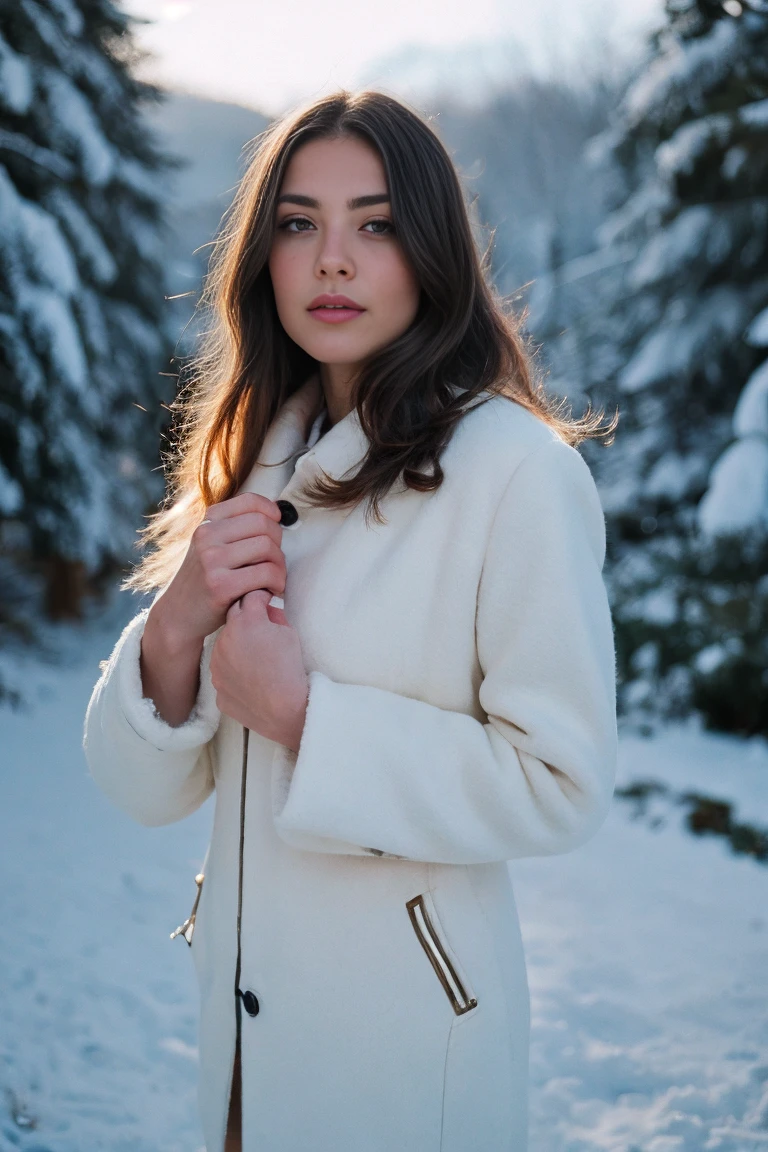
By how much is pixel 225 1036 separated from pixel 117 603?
8143mm

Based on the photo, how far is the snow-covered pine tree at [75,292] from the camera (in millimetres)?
4988

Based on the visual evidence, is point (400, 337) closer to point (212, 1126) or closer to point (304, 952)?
point (304, 952)

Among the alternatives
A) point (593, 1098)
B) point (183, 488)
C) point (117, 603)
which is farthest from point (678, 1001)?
point (117, 603)

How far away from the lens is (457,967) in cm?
127

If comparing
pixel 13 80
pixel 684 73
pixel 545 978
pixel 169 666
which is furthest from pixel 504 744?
pixel 684 73

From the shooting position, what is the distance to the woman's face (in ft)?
4.44

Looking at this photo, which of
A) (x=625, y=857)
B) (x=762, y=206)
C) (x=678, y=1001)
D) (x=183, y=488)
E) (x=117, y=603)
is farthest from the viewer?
(x=117, y=603)

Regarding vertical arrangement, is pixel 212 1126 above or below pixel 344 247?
below

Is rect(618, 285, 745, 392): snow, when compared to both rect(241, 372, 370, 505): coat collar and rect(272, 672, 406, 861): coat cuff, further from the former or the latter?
rect(272, 672, 406, 861): coat cuff

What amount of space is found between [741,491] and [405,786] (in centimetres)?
421

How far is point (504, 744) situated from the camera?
46.7 inches

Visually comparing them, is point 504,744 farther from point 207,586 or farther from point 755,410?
point 755,410

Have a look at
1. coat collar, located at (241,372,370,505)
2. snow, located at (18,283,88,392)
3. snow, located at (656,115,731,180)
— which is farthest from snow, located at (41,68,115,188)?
coat collar, located at (241,372,370,505)

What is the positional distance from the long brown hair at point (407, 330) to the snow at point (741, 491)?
3620 mm
